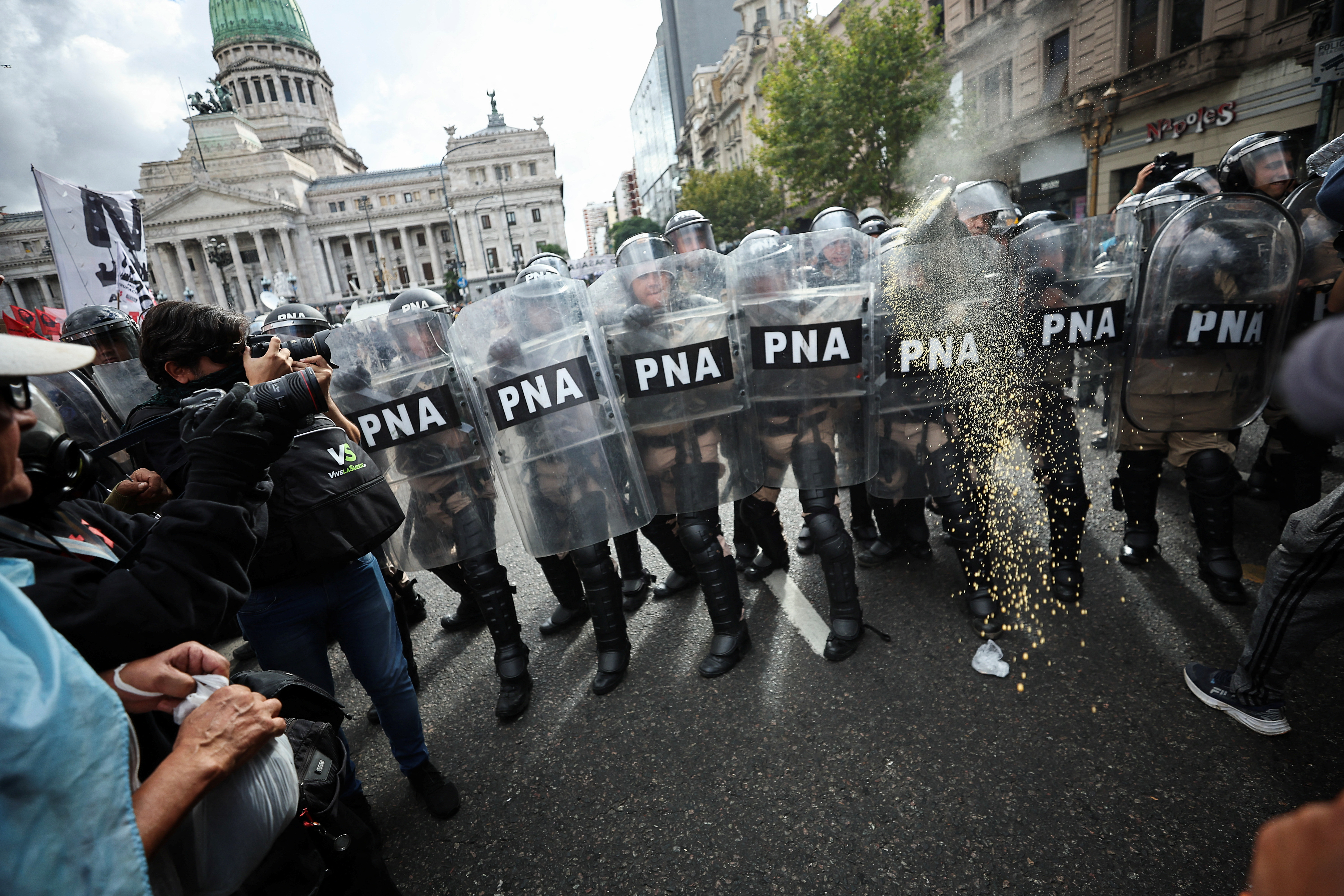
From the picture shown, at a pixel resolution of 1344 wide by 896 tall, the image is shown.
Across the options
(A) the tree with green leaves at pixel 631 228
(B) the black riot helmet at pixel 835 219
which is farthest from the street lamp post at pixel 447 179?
(B) the black riot helmet at pixel 835 219

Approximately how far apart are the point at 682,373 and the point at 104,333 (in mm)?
4167

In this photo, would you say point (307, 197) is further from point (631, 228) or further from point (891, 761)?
point (891, 761)

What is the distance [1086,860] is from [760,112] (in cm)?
4137

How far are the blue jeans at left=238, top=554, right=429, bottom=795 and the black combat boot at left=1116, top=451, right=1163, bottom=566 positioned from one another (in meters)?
3.60

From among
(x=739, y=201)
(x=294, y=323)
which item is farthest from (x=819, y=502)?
(x=739, y=201)

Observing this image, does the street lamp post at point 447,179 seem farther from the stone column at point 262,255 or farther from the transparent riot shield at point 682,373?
the transparent riot shield at point 682,373

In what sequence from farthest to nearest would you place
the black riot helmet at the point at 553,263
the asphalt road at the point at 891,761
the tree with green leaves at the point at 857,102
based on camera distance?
the tree with green leaves at the point at 857,102, the black riot helmet at the point at 553,263, the asphalt road at the point at 891,761

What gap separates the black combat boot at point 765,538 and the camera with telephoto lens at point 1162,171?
3942mm

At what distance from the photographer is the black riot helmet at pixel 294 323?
302 cm

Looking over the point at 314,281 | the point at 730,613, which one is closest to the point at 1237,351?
the point at 730,613

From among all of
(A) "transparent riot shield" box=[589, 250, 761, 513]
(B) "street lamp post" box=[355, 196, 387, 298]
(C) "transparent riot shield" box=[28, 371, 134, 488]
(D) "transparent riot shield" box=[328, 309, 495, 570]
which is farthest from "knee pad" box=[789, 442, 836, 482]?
(B) "street lamp post" box=[355, 196, 387, 298]

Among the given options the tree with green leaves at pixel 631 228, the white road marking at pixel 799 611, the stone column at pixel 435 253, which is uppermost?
the stone column at pixel 435 253

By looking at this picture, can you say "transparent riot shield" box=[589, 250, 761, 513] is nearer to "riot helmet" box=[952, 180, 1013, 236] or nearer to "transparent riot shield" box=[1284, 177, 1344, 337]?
"riot helmet" box=[952, 180, 1013, 236]

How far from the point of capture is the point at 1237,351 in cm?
268
